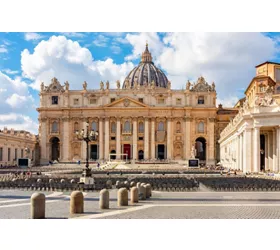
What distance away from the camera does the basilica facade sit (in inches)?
3568

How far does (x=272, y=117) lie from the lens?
40.5 metres

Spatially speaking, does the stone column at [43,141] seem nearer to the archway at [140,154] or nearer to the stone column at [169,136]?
the archway at [140,154]

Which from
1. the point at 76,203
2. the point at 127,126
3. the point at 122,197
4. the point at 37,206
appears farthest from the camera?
the point at 127,126

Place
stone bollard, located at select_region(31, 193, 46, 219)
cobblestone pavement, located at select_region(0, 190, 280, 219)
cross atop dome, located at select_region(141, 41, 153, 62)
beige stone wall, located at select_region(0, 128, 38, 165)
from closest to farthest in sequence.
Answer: stone bollard, located at select_region(31, 193, 46, 219)
cobblestone pavement, located at select_region(0, 190, 280, 219)
beige stone wall, located at select_region(0, 128, 38, 165)
cross atop dome, located at select_region(141, 41, 153, 62)

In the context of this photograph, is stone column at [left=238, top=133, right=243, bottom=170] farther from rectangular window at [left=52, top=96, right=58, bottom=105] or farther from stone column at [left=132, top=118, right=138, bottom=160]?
rectangular window at [left=52, top=96, right=58, bottom=105]

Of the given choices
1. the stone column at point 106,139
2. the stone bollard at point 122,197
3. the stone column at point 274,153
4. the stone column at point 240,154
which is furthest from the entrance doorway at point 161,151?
the stone bollard at point 122,197

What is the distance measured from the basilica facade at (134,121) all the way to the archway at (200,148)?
2.79m

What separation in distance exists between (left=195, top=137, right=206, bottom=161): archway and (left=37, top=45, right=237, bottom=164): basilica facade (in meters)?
2.79

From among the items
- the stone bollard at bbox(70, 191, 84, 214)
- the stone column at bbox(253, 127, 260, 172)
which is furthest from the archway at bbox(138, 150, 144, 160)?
the stone bollard at bbox(70, 191, 84, 214)

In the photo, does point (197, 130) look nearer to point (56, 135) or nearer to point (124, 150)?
point (124, 150)

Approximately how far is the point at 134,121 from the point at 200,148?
69.2 feet

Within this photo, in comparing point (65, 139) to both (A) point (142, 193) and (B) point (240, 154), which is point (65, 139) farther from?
(A) point (142, 193)

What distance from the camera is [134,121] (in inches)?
3578

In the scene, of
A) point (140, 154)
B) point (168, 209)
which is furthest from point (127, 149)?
point (168, 209)
